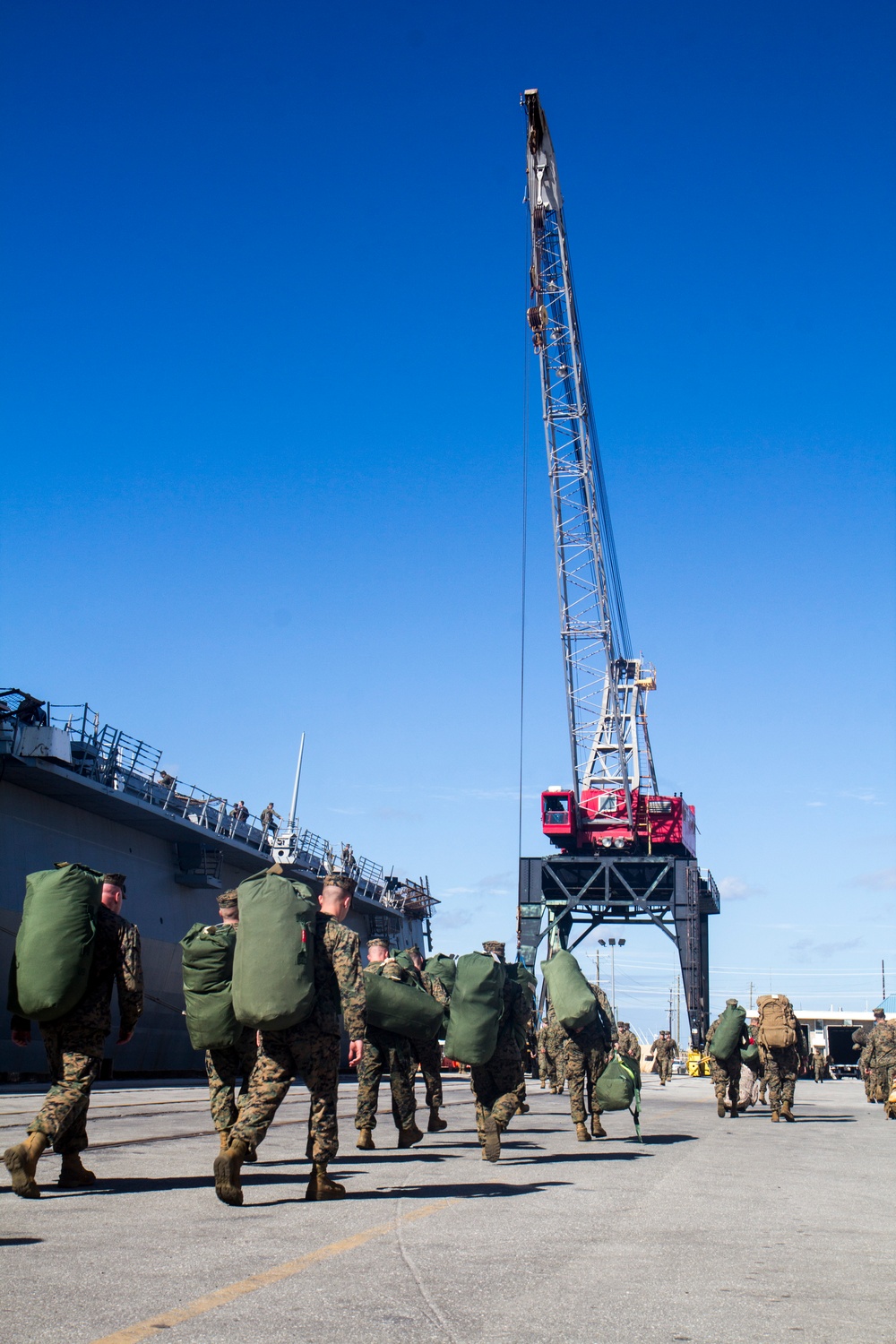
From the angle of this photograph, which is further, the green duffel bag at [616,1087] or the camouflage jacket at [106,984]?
the green duffel bag at [616,1087]

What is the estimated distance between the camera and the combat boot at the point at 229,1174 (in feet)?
18.2

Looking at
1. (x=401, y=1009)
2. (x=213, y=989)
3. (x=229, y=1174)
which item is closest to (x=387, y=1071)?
(x=401, y=1009)

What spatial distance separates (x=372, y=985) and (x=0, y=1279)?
4.79 metres

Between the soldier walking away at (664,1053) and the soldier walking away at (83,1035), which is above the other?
the soldier walking away at (83,1035)

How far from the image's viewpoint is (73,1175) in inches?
249

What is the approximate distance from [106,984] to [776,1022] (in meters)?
10.6

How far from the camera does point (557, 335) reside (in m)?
53.8

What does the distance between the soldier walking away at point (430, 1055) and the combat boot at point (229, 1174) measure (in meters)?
3.31

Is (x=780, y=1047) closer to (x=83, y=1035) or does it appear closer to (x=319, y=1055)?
(x=319, y=1055)

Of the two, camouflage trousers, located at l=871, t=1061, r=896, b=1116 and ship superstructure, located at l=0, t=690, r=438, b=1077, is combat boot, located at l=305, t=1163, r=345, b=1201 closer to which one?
camouflage trousers, located at l=871, t=1061, r=896, b=1116

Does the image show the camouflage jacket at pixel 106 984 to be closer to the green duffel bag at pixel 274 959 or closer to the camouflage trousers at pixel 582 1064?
the green duffel bag at pixel 274 959

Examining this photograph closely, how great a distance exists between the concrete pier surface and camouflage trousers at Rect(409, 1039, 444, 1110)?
730mm

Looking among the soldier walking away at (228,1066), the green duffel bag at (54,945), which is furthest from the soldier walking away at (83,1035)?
the soldier walking away at (228,1066)

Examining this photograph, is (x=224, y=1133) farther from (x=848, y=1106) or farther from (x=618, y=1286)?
(x=848, y=1106)
